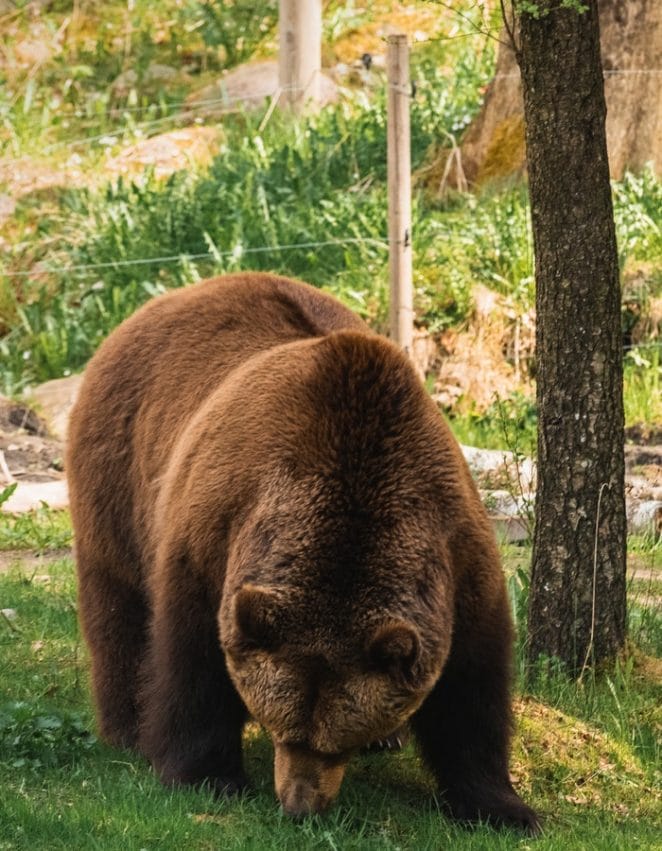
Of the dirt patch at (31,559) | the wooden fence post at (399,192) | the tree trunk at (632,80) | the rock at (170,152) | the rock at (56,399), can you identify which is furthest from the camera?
the rock at (170,152)

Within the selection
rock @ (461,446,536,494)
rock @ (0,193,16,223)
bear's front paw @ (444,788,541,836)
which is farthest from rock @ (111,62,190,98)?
bear's front paw @ (444,788,541,836)

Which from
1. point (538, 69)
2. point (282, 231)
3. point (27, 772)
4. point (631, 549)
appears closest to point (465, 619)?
point (27, 772)

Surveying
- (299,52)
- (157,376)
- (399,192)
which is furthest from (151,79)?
(157,376)

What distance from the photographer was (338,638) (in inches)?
167

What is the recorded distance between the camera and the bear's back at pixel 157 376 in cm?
559

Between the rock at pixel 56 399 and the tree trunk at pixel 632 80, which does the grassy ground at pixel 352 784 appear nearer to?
the rock at pixel 56 399

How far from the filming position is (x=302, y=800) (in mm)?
4418

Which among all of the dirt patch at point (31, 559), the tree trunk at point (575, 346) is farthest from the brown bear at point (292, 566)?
the dirt patch at point (31, 559)

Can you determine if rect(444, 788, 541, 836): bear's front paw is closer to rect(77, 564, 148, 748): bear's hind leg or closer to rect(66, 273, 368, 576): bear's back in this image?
rect(77, 564, 148, 748): bear's hind leg

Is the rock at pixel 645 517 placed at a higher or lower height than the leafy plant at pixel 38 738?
lower

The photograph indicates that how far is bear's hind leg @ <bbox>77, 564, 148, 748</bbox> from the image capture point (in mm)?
5742

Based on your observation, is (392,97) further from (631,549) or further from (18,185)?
(18,185)

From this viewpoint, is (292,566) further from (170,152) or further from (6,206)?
(170,152)

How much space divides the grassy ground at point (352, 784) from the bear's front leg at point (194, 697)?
117 millimetres
